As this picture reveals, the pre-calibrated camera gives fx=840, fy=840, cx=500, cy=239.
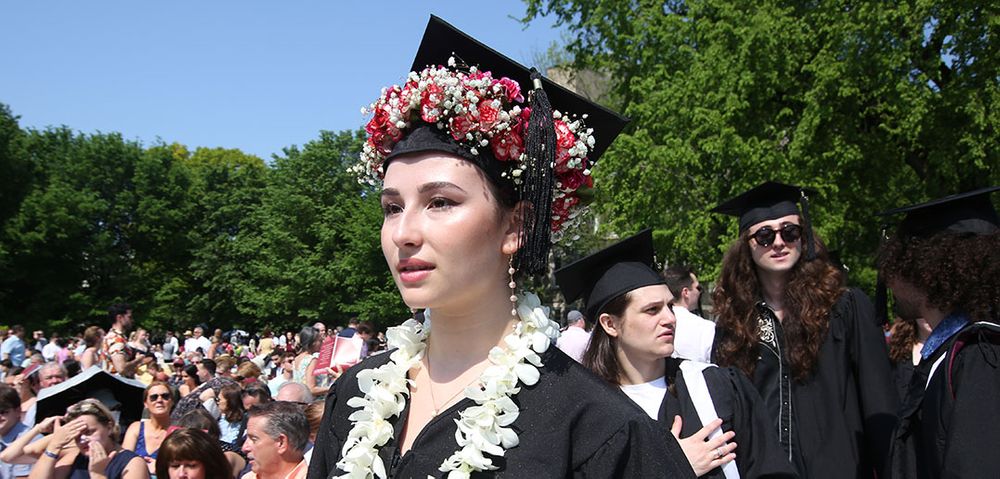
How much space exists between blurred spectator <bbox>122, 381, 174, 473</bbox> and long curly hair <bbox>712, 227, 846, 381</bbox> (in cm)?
506

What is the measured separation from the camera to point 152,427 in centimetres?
759

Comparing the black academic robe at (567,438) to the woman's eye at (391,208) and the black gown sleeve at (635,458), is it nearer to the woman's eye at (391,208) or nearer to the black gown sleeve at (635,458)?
the black gown sleeve at (635,458)

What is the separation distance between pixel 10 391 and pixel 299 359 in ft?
18.3

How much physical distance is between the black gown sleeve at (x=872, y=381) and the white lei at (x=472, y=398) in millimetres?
2715

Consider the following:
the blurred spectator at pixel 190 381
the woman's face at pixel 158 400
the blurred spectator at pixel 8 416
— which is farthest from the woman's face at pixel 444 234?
the blurred spectator at pixel 190 381

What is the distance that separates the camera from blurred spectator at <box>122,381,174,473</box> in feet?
23.9

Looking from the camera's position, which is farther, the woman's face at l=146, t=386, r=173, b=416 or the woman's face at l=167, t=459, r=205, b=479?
the woman's face at l=146, t=386, r=173, b=416

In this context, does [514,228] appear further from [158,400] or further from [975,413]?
[158,400]

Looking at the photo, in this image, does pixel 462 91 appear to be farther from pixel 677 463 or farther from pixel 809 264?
pixel 809 264

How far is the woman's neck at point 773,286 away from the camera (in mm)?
4621

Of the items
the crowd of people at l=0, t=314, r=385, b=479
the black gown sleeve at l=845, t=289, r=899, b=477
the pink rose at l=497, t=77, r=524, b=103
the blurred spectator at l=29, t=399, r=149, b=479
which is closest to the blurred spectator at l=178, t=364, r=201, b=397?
the crowd of people at l=0, t=314, r=385, b=479

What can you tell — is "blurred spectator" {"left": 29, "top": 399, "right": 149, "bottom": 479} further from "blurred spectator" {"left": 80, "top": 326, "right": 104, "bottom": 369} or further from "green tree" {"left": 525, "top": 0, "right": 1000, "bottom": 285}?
"green tree" {"left": 525, "top": 0, "right": 1000, "bottom": 285}

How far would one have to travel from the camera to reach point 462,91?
212cm

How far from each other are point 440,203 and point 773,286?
3.12 m
